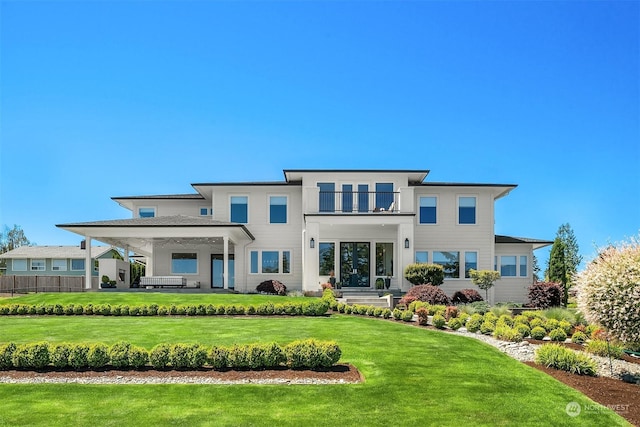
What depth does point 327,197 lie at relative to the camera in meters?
27.0

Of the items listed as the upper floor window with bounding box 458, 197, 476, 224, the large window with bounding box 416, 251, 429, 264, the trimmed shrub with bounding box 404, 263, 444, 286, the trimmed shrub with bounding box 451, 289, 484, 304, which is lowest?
the trimmed shrub with bounding box 451, 289, 484, 304

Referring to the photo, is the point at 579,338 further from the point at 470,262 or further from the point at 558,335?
the point at 470,262

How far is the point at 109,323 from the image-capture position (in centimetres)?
1616

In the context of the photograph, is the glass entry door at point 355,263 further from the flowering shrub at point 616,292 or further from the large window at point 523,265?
the flowering shrub at point 616,292

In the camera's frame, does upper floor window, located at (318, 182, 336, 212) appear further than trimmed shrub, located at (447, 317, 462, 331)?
Yes

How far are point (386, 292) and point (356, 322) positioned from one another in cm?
874

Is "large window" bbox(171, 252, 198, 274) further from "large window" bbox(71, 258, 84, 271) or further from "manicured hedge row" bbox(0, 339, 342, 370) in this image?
"large window" bbox(71, 258, 84, 271)

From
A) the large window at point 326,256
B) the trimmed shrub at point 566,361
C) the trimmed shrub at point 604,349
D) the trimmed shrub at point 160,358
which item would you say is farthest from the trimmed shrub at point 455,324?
the large window at point 326,256

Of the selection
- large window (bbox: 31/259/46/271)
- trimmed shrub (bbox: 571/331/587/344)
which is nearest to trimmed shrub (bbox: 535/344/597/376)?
trimmed shrub (bbox: 571/331/587/344)

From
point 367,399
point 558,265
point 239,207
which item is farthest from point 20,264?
point 367,399

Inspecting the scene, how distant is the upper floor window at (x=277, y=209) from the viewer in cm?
2812

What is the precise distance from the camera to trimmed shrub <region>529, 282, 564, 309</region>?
24.2 meters

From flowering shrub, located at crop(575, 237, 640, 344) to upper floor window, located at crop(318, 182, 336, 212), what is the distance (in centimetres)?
1631

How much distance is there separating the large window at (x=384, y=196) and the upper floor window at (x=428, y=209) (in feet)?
6.21
